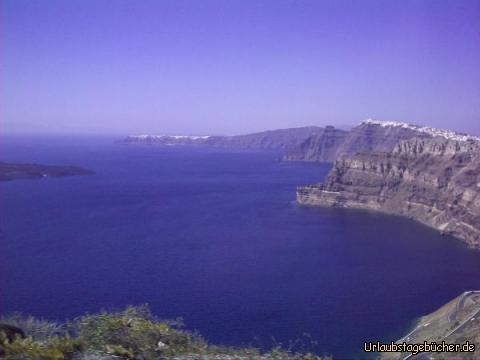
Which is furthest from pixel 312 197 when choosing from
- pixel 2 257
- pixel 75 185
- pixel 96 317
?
pixel 96 317

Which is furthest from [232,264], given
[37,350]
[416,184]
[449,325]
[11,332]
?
[416,184]

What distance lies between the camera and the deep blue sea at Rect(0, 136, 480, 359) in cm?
1427

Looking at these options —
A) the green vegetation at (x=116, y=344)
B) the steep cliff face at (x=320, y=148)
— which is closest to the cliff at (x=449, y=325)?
the green vegetation at (x=116, y=344)

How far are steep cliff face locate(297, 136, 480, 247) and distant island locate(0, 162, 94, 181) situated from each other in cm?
2509

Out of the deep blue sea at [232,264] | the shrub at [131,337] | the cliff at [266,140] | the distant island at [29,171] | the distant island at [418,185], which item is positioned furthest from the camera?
the cliff at [266,140]

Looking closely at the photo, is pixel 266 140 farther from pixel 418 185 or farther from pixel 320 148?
pixel 418 185

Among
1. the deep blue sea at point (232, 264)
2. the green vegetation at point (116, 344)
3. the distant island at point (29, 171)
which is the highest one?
the green vegetation at point (116, 344)

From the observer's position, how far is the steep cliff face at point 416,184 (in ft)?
111

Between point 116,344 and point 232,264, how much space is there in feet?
57.1

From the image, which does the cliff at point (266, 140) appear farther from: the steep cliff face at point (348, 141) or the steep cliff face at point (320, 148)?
the steep cliff face at point (348, 141)

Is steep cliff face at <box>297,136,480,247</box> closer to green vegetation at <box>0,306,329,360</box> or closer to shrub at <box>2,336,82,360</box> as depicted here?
green vegetation at <box>0,306,329,360</box>

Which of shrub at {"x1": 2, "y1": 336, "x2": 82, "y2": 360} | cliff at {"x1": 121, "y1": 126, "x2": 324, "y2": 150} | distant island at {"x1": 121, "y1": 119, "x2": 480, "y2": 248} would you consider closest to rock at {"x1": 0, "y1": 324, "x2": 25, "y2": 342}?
shrub at {"x1": 2, "y1": 336, "x2": 82, "y2": 360}

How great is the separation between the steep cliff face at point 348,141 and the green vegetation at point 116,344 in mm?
79616

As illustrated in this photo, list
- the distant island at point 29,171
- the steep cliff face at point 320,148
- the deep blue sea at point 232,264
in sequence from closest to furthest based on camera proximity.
Answer: the deep blue sea at point 232,264, the distant island at point 29,171, the steep cliff face at point 320,148
